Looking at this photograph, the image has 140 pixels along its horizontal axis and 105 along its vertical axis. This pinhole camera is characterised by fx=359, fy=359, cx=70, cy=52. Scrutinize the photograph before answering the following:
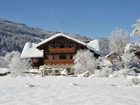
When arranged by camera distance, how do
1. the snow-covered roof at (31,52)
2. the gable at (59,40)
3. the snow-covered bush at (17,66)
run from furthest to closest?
the snow-covered roof at (31,52) < the gable at (59,40) < the snow-covered bush at (17,66)

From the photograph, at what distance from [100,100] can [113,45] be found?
4978 cm

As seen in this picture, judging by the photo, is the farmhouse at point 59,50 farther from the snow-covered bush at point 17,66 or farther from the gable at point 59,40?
the snow-covered bush at point 17,66

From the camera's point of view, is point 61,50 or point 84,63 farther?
point 61,50

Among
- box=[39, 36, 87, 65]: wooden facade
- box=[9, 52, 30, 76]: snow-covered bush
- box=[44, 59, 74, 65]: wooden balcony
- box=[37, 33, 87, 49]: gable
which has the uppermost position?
box=[37, 33, 87, 49]: gable

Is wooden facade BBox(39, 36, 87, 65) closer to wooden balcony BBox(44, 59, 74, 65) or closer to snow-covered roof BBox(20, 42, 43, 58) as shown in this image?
wooden balcony BBox(44, 59, 74, 65)

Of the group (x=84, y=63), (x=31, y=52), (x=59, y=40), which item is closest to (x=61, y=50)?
(x=59, y=40)

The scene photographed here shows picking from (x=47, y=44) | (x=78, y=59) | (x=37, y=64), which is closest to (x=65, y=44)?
(x=47, y=44)

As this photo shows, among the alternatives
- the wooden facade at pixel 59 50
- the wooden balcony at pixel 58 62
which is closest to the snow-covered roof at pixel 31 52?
the wooden facade at pixel 59 50

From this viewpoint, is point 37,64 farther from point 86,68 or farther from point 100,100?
point 100,100

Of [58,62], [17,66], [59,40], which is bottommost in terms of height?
[17,66]

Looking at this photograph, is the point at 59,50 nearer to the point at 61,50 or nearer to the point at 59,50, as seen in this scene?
the point at 59,50

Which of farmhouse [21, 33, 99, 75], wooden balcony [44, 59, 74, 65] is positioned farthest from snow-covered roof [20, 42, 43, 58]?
wooden balcony [44, 59, 74, 65]

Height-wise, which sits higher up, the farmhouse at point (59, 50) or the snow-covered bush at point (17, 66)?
the farmhouse at point (59, 50)

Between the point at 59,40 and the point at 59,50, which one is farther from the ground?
the point at 59,40
